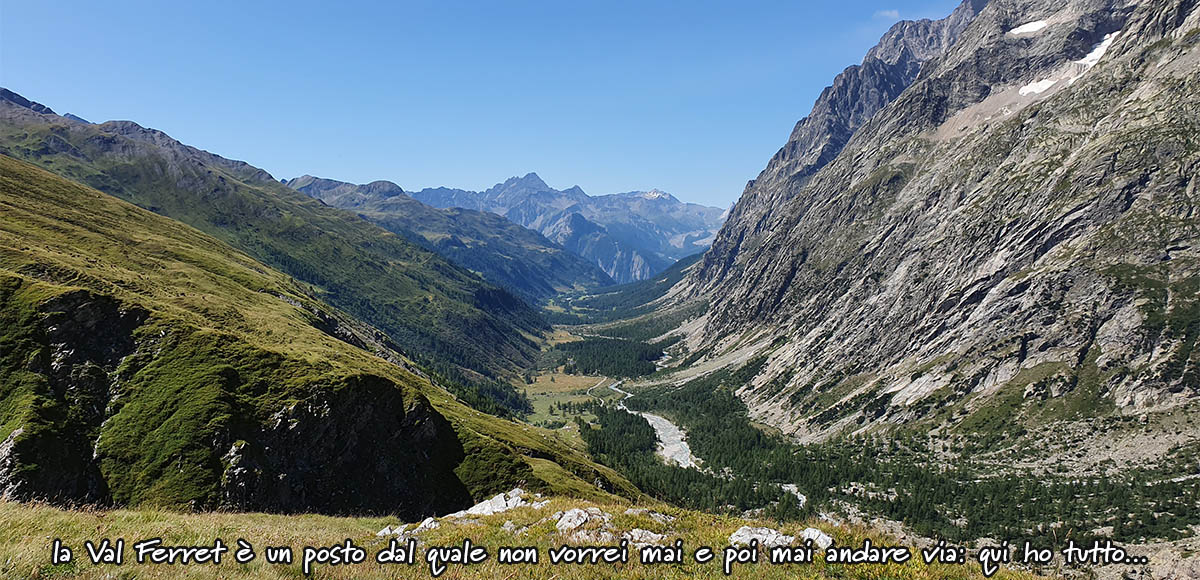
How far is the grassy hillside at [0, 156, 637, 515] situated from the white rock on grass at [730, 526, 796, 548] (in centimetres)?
5475

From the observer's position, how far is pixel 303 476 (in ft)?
208

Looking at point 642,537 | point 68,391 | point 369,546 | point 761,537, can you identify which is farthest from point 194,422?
point 761,537

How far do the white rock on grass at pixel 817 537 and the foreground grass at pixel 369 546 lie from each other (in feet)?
1.73

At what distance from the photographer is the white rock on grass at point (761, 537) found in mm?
23016

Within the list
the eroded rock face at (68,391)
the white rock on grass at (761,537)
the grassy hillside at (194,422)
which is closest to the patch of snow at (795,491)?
the grassy hillside at (194,422)

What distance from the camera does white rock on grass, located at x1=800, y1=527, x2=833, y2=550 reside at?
2242 centimetres

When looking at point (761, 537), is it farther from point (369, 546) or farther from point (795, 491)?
point (795, 491)

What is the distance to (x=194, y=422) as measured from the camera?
6081 centimetres

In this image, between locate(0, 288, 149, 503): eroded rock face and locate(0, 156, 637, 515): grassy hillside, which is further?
locate(0, 156, 637, 515): grassy hillside

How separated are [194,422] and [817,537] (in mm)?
68756

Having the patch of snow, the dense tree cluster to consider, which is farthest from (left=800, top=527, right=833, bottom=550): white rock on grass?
the patch of snow

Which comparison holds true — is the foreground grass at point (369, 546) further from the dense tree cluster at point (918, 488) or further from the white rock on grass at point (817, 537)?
the dense tree cluster at point (918, 488)

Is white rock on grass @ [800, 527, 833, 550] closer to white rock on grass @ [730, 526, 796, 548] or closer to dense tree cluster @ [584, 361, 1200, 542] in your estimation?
white rock on grass @ [730, 526, 796, 548]

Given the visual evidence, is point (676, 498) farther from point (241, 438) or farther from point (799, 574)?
point (799, 574)
